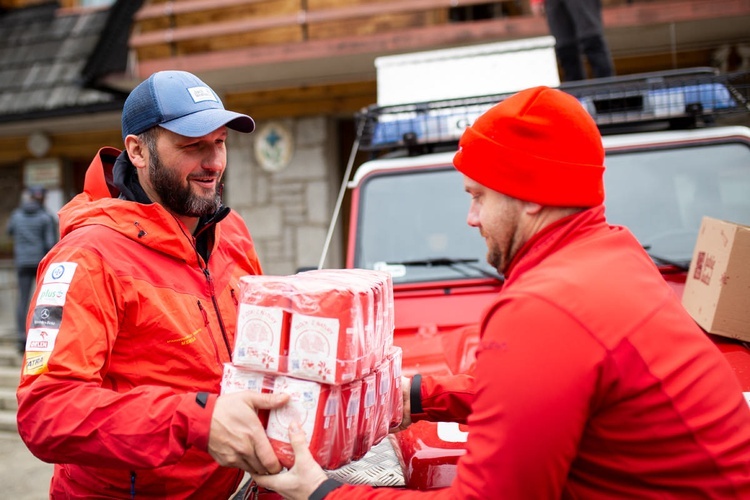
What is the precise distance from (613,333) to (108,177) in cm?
175

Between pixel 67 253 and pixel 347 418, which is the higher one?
pixel 67 253

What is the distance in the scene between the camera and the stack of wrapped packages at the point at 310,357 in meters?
1.52

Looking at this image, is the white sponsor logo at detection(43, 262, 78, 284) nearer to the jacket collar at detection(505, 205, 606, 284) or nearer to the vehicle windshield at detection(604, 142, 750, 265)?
the jacket collar at detection(505, 205, 606, 284)

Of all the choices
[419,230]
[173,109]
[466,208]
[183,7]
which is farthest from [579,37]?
[183,7]

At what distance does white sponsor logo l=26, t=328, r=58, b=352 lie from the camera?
5.61 feet

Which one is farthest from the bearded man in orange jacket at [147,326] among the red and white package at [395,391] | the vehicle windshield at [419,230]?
the vehicle windshield at [419,230]

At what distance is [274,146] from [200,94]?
6.86 metres

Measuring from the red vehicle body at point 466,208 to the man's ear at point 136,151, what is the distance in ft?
4.28

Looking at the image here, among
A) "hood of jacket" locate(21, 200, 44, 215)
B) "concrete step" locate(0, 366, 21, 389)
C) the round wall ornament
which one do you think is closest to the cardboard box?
the round wall ornament

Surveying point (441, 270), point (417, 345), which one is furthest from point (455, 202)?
point (417, 345)

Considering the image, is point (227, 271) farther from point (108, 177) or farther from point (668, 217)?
point (668, 217)

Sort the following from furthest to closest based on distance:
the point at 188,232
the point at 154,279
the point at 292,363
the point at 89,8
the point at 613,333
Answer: the point at 89,8 → the point at 188,232 → the point at 154,279 → the point at 292,363 → the point at 613,333

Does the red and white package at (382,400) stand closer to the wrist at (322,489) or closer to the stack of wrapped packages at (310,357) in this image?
the stack of wrapped packages at (310,357)

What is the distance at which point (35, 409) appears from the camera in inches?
65.4
